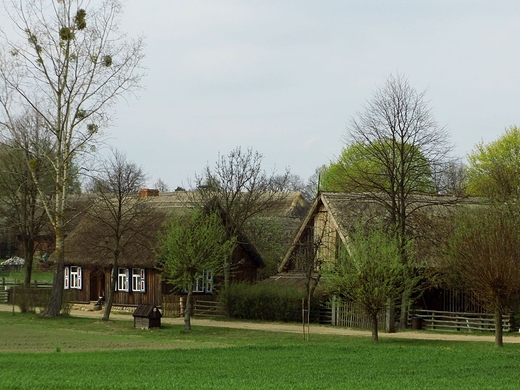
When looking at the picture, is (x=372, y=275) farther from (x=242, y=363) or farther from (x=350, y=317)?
(x=350, y=317)

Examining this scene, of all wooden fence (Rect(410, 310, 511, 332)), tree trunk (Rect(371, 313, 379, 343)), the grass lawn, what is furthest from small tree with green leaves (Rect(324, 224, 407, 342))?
wooden fence (Rect(410, 310, 511, 332))

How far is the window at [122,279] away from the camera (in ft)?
173

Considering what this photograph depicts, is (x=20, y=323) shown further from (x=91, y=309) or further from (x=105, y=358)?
(x=105, y=358)

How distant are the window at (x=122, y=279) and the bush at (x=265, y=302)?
26.8 feet

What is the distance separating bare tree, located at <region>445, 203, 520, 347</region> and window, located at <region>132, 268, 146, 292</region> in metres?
24.7

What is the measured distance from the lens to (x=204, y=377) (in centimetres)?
1970

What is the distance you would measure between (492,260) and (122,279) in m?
28.6

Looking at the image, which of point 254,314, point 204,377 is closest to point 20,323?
point 254,314

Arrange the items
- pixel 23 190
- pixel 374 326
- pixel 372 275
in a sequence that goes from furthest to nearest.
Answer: pixel 23 190, pixel 374 326, pixel 372 275

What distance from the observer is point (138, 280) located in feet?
171

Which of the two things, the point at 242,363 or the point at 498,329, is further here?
the point at 498,329

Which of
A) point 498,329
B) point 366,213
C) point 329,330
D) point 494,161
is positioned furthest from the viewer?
point 494,161

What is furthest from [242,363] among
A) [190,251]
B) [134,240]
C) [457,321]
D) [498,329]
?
[134,240]

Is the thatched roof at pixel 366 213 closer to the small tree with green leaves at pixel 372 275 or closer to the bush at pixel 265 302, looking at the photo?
the bush at pixel 265 302
